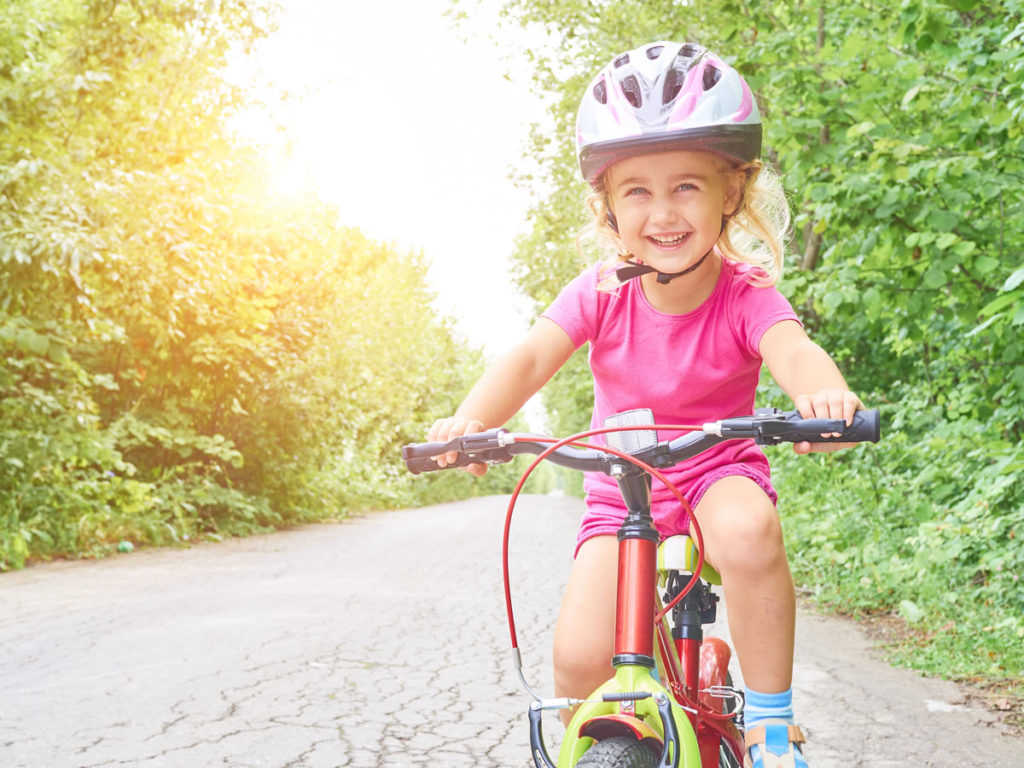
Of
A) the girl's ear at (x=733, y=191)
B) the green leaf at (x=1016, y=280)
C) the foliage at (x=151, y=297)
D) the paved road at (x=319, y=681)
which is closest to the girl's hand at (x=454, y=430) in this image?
the girl's ear at (x=733, y=191)

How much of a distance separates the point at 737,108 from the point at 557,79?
13.9 meters

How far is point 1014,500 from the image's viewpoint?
251 inches

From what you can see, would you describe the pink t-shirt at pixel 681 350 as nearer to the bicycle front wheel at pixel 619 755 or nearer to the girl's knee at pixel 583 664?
the girl's knee at pixel 583 664

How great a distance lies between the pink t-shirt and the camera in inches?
96.7

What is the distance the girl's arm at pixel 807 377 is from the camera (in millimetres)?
1923

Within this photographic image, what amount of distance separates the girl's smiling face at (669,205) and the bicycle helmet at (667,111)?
0.18 feet

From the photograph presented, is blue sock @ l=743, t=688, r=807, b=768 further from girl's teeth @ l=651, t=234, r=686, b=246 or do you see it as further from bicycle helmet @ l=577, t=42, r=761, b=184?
bicycle helmet @ l=577, t=42, r=761, b=184

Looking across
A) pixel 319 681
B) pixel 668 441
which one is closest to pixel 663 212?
pixel 668 441

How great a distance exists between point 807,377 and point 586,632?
2.42ft

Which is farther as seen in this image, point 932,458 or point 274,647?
point 932,458

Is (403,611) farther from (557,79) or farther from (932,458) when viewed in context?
(557,79)

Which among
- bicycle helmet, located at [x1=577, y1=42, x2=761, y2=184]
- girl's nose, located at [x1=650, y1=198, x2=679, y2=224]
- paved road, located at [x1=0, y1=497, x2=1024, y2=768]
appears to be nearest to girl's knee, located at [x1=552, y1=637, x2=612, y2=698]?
girl's nose, located at [x1=650, y1=198, x2=679, y2=224]

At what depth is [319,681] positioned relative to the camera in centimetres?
496

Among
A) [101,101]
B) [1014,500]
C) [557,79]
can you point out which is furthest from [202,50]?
[1014,500]
